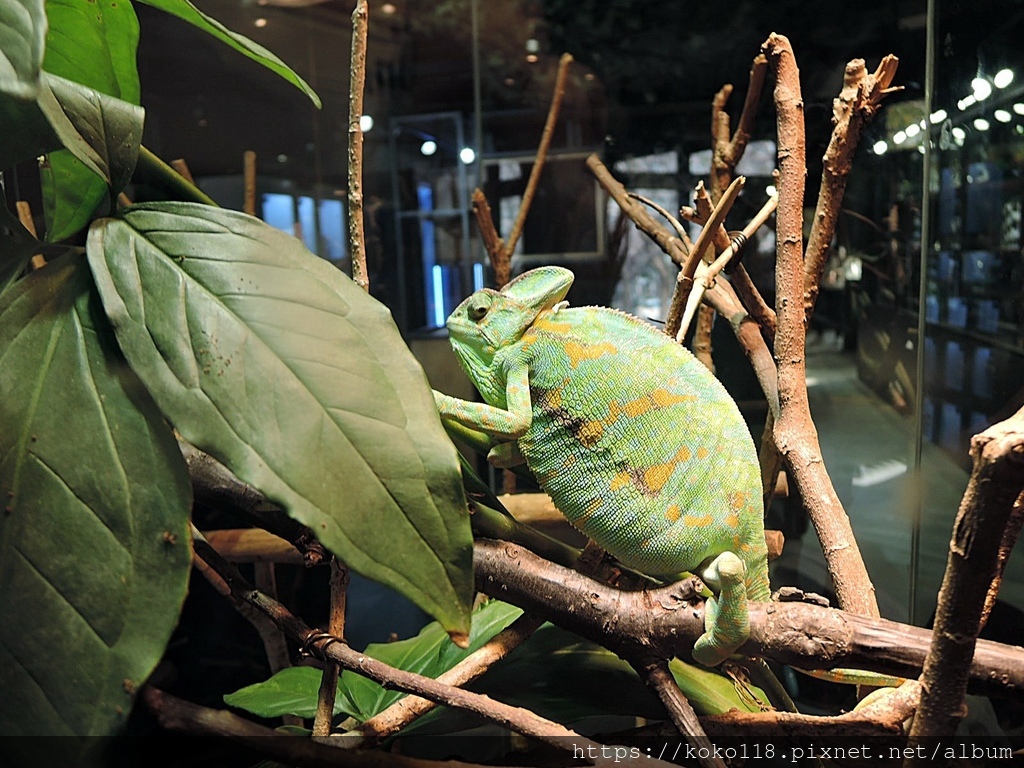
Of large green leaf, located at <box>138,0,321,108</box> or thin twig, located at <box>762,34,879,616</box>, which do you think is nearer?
large green leaf, located at <box>138,0,321,108</box>

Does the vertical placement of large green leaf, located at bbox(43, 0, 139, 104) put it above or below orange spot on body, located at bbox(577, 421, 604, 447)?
above

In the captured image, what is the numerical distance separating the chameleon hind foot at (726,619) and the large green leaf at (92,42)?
2.24 feet

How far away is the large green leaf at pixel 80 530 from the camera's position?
0.42 meters

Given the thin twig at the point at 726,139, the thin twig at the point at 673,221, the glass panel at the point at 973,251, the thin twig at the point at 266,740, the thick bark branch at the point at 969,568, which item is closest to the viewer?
the thick bark branch at the point at 969,568

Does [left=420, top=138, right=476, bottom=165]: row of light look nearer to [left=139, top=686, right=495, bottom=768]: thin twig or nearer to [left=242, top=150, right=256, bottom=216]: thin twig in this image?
[left=242, top=150, right=256, bottom=216]: thin twig

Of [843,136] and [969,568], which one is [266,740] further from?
[843,136]

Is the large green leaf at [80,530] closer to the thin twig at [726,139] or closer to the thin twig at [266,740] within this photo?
the thin twig at [266,740]

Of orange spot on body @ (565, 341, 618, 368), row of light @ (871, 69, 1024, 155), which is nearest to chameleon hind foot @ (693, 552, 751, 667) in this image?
orange spot on body @ (565, 341, 618, 368)

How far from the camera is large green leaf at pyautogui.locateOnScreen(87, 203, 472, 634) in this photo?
413mm

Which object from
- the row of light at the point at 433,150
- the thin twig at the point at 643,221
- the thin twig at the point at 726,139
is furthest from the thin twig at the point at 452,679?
the row of light at the point at 433,150

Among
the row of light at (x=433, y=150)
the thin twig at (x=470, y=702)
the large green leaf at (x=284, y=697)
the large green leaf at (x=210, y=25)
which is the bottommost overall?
the large green leaf at (x=284, y=697)

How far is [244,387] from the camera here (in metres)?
0.43

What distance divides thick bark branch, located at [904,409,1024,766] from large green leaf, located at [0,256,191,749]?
466 mm

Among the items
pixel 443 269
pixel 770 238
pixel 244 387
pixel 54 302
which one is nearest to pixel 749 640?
pixel 244 387
